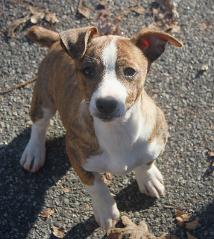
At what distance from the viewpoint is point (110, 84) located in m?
3.70

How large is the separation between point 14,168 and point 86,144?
4.05ft

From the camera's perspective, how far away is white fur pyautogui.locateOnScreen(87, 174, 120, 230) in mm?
4599

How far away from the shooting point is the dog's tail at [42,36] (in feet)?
15.7

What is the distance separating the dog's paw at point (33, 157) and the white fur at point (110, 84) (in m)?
1.66

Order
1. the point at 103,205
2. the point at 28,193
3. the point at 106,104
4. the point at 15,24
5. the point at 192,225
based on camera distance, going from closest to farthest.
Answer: the point at 106,104 < the point at 103,205 < the point at 192,225 < the point at 28,193 < the point at 15,24

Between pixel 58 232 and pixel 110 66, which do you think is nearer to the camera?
pixel 110 66

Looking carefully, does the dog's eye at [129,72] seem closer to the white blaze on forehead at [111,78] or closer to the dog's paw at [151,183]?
the white blaze on forehead at [111,78]

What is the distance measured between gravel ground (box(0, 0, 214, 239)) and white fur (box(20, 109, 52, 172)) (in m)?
0.08

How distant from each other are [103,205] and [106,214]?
0.34 feet

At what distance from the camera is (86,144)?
438 centimetres

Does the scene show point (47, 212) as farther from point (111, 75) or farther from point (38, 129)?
point (111, 75)

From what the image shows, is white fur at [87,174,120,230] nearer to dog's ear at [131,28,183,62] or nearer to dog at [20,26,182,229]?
dog at [20,26,182,229]

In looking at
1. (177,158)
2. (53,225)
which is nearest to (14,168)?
(53,225)

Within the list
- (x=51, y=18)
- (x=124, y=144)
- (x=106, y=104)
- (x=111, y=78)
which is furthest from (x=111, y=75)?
(x=51, y=18)
